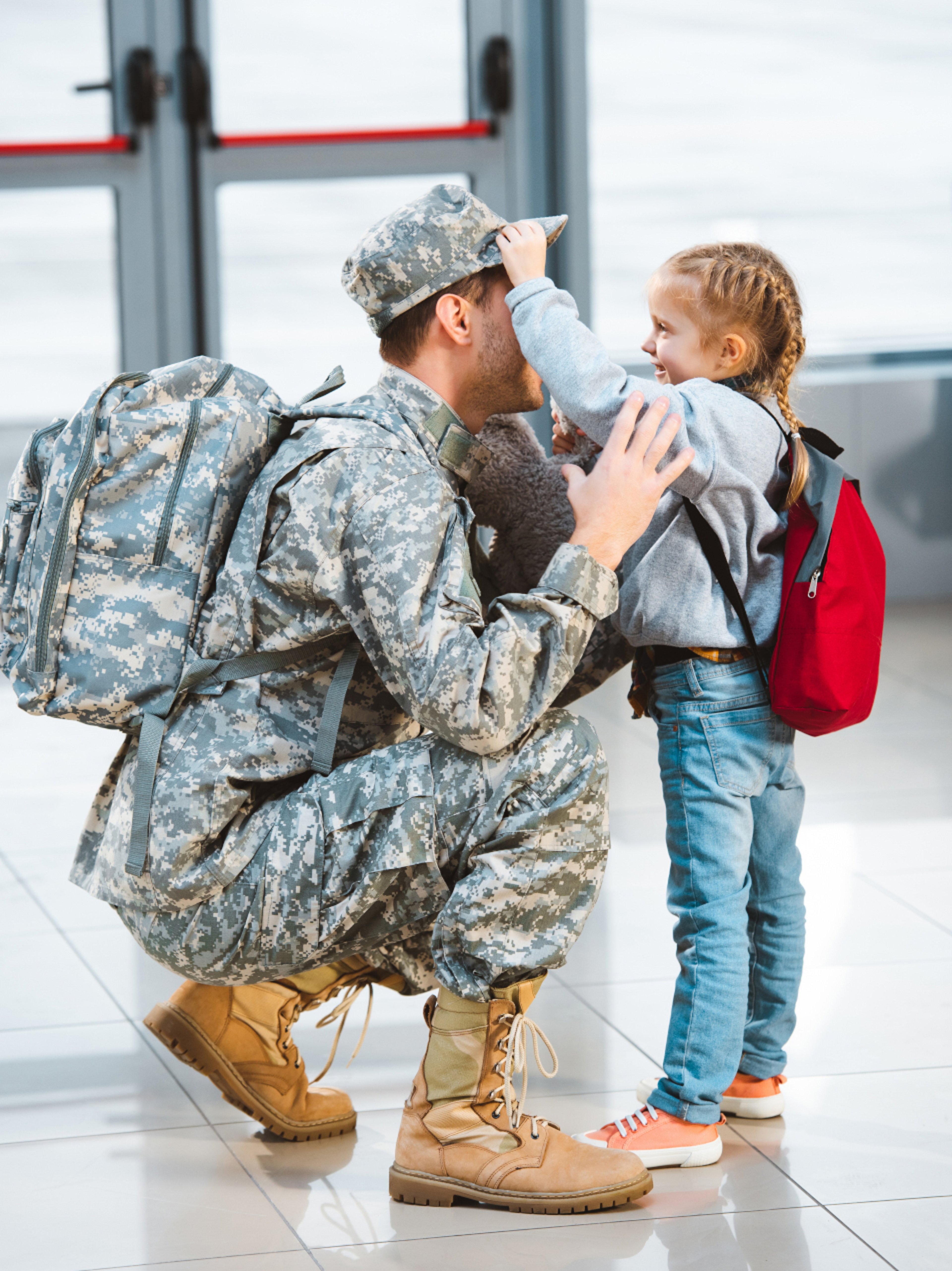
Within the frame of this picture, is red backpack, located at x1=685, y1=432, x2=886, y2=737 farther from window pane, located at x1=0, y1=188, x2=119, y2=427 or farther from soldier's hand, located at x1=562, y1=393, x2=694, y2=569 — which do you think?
window pane, located at x1=0, y1=188, x2=119, y2=427

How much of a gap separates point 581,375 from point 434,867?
1.81 ft

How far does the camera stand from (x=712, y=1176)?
71.6 inches

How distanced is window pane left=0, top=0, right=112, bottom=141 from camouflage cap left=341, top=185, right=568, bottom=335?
4.08 metres

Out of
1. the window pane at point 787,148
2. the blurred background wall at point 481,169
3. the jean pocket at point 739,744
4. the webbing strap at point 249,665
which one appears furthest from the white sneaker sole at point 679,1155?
the window pane at point 787,148

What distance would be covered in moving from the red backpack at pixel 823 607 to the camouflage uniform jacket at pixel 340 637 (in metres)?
0.23

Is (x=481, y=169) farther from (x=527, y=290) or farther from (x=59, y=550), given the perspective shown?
(x=59, y=550)

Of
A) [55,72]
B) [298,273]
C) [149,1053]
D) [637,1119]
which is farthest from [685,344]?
[55,72]

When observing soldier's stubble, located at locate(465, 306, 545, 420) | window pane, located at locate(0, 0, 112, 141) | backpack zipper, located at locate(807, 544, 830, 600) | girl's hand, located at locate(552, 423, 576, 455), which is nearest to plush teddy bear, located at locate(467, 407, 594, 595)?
girl's hand, located at locate(552, 423, 576, 455)

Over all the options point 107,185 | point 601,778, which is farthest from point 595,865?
point 107,185

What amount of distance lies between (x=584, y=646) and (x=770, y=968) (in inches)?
19.5

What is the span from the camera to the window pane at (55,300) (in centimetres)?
564

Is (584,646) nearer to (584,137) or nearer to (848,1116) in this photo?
(848,1116)

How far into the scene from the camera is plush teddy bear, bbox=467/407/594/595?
6.79 ft

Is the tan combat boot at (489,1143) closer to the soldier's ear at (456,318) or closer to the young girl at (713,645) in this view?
the young girl at (713,645)
